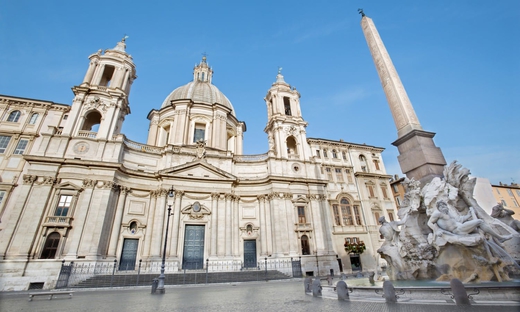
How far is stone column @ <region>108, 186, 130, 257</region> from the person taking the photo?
64.4 feet

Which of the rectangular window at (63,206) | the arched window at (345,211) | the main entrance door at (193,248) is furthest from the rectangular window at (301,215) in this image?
the rectangular window at (63,206)

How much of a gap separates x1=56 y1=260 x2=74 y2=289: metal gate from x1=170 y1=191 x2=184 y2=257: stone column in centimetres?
701

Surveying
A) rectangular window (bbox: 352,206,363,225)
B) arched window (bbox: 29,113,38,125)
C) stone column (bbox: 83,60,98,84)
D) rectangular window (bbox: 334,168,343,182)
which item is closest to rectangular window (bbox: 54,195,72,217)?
arched window (bbox: 29,113,38,125)

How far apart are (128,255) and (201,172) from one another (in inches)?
380

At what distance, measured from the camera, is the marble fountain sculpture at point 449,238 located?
236 inches

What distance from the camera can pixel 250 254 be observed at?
919 inches

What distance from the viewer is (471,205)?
752 centimetres

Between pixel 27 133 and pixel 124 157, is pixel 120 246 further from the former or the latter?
pixel 27 133

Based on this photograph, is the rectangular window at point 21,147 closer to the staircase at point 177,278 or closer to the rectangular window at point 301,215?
the staircase at point 177,278

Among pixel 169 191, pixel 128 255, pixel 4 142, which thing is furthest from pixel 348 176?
pixel 4 142

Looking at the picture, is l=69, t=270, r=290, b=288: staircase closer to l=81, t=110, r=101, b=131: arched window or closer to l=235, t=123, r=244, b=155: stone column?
l=81, t=110, r=101, b=131: arched window

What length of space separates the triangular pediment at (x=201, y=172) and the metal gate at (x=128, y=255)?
702 centimetres

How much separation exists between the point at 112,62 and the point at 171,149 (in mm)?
12577

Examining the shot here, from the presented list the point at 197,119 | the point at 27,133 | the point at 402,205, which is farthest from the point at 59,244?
the point at 402,205
